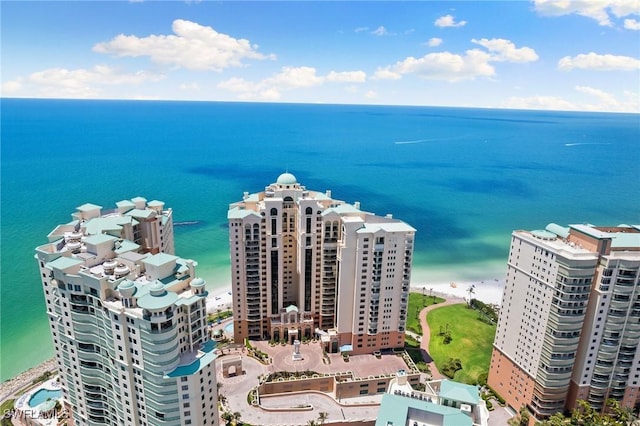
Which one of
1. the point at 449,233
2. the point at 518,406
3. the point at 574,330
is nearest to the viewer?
the point at 574,330

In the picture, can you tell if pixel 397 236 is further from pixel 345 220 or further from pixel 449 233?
pixel 449 233

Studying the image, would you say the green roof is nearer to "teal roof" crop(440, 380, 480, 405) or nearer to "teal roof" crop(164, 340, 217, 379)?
"teal roof" crop(164, 340, 217, 379)

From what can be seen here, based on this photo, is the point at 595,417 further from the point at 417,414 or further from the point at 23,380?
the point at 23,380

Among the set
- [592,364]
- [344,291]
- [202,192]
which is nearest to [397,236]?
[344,291]

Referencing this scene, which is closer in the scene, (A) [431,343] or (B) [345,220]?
(B) [345,220]

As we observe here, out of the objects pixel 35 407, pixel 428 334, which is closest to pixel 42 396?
pixel 35 407

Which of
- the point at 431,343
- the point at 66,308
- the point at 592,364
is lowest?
the point at 431,343

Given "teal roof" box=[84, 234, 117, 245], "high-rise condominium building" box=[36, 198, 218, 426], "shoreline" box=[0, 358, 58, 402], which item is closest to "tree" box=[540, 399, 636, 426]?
"high-rise condominium building" box=[36, 198, 218, 426]
